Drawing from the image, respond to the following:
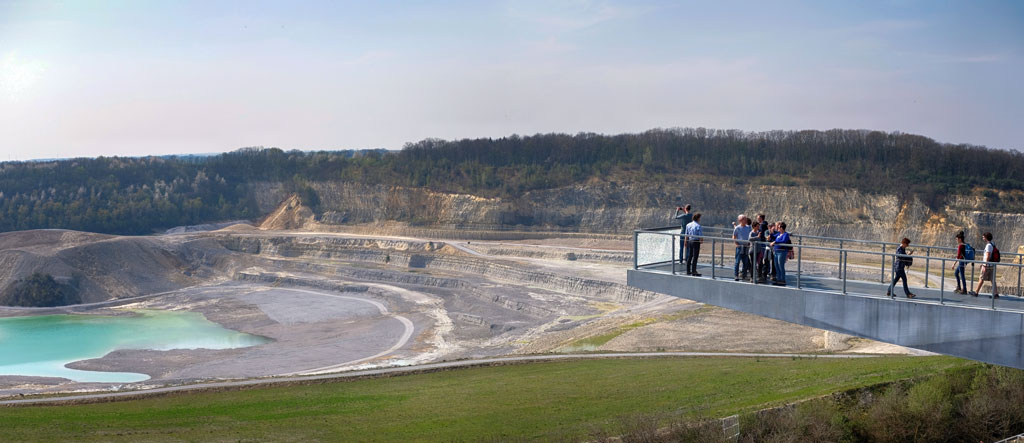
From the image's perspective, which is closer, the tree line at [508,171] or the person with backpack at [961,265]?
the person with backpack at [961,265]

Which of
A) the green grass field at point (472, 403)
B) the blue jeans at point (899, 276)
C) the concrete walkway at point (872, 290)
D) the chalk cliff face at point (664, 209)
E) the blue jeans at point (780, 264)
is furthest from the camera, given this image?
the chalk cliff face at point (664, 209)

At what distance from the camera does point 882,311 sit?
578 inches

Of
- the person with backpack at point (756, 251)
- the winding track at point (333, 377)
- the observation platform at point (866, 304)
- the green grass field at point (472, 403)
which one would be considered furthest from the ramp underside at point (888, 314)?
the winding track at point (333, 377)

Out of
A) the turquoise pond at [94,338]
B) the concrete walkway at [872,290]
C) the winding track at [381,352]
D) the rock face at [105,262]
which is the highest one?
the concrete walkway at [872,290]

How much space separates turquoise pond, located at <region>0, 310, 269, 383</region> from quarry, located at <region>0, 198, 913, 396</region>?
156 centimetres

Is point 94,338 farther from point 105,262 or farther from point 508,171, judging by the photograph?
point 508,171

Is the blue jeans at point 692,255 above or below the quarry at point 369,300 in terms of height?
above

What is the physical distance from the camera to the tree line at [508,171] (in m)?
92.0

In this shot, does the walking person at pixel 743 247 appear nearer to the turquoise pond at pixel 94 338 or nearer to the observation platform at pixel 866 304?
the observation platform at pixel 866 304

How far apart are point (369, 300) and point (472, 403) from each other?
50.9 metres

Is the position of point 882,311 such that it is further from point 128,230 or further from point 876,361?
point 128,230

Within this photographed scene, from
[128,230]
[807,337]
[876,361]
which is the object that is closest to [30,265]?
[128,230]

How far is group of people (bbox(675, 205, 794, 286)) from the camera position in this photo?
639 inches

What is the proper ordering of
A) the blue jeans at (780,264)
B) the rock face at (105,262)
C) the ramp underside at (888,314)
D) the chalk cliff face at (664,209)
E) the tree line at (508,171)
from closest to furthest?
the ramp underside at (888,314)
the blue jeans at (780,264)
the rock face at (105,262)
the chalk cliff face at (664,209)
the tree line at (508,171)
